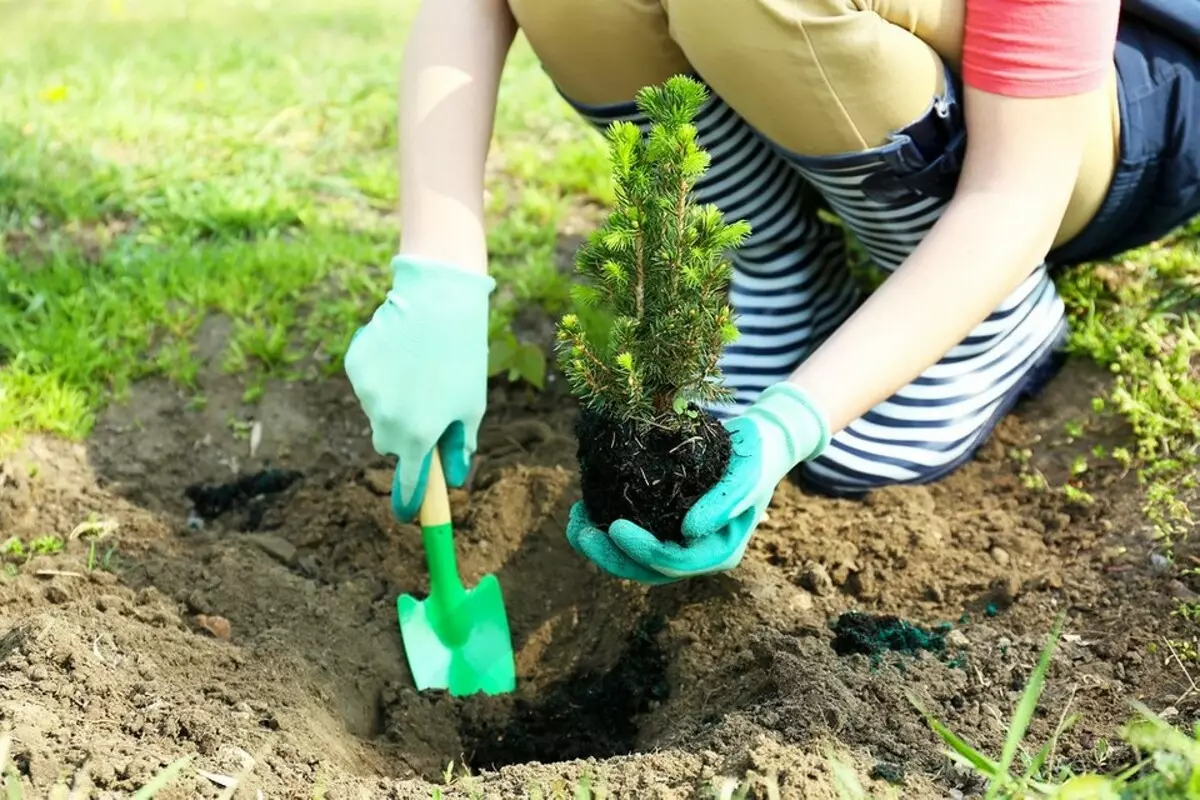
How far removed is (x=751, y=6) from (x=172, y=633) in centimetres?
143

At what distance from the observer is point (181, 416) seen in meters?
2.83

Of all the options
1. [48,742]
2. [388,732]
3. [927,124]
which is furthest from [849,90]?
[48,742]

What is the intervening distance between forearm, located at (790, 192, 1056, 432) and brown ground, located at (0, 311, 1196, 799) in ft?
1.44

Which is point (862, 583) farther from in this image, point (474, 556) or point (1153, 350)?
point (1153, 350)

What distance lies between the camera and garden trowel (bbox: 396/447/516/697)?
2.26 m

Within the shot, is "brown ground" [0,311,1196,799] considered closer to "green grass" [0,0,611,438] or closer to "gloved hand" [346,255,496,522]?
"green grass" [0,0,611,438]

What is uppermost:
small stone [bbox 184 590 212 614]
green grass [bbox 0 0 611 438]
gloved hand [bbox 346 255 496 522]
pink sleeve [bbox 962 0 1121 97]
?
pink sleeve [bbox 962 0 1121 97]

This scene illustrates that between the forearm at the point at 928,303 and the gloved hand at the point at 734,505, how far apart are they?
0.05 meters

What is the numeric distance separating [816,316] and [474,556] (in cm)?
94

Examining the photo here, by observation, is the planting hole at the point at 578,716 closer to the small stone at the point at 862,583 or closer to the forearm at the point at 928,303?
the small stone at the point at 862,583

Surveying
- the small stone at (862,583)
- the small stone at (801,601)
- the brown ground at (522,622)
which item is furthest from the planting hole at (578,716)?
the small stone at (862,583)

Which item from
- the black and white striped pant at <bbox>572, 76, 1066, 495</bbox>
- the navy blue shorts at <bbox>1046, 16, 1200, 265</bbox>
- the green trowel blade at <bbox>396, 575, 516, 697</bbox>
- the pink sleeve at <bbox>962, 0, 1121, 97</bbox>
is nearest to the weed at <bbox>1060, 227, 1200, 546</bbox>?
the black and white striped pant at <bbox>572, 76, 1066, 495</bbox>

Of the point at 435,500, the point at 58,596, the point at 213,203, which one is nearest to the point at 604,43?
the point at 435,500

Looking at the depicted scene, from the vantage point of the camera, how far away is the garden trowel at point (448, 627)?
226cm
